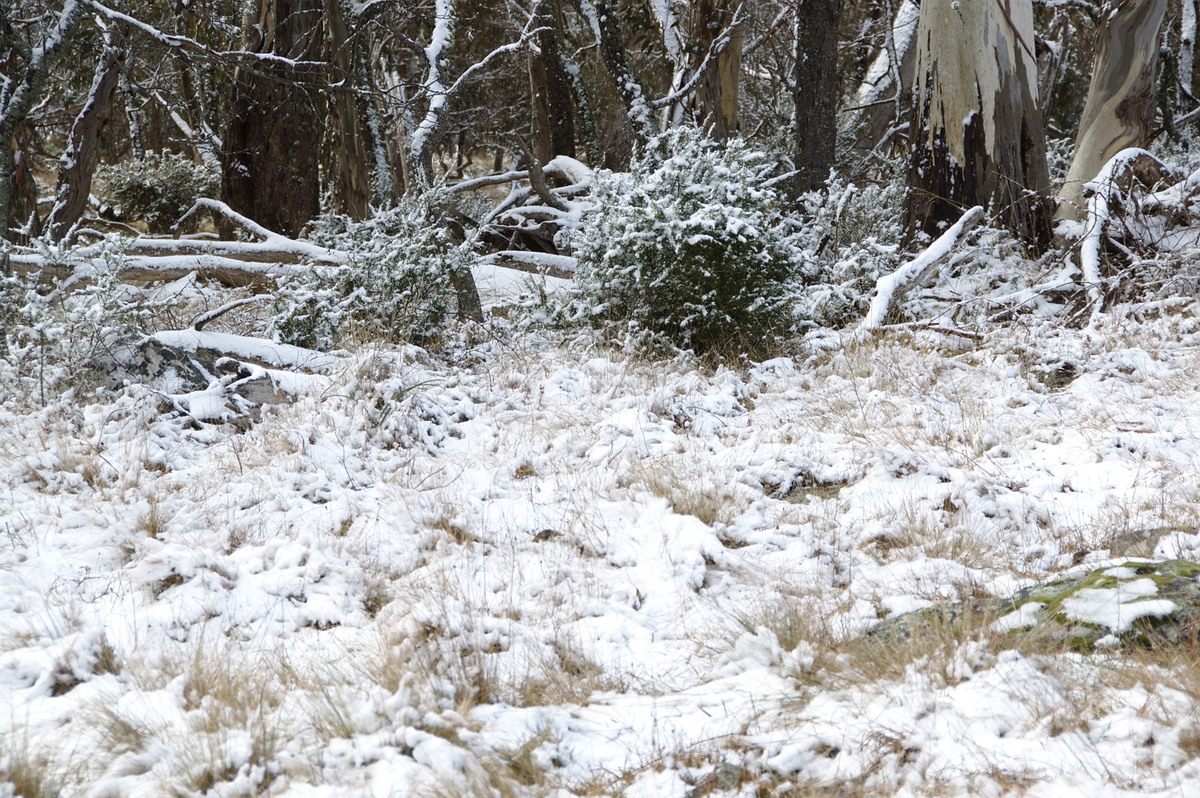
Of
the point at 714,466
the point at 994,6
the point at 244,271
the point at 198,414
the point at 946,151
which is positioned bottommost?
the point at 714,466

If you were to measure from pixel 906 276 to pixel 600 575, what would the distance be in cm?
339

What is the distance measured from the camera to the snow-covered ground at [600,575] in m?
1.94

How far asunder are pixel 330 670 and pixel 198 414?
229 centimetres

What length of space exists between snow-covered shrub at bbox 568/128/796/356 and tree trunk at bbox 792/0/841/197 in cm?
216

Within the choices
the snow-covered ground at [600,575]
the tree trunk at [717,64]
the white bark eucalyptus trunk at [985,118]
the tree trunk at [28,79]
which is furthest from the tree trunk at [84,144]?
the white bark eucalyptus trunk at [985,118]

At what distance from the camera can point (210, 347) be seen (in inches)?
193

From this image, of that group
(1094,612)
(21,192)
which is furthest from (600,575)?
(21,192)

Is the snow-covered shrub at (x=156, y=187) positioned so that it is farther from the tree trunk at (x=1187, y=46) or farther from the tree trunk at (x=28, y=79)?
the tree trunk at (x=1187, y=46)

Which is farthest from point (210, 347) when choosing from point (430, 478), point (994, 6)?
point (994, 6)

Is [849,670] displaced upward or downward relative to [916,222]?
downward

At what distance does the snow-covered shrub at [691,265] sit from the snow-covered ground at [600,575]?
522 mm

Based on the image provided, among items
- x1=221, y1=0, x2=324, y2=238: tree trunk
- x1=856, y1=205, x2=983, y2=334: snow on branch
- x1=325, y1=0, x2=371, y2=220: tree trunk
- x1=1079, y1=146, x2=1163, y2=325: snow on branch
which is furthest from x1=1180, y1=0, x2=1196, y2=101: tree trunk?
x1=221, y1=0, x2=324, y2=238: tree trunk

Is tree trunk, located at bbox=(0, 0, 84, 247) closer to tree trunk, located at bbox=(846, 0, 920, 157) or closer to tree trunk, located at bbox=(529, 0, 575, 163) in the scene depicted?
tree trunk, located at bbox=(846, 0, 920, 157)

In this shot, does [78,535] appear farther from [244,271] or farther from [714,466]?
[244,271]
